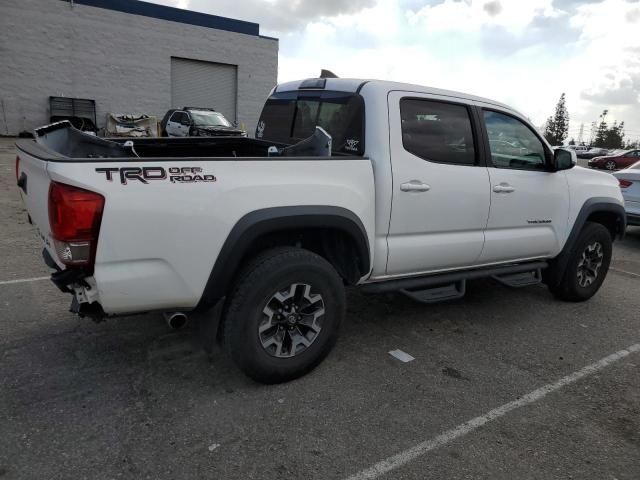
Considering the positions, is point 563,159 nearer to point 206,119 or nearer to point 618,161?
point 206,119

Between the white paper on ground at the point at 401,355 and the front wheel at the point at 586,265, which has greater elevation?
the front wheel at the point at 586,265

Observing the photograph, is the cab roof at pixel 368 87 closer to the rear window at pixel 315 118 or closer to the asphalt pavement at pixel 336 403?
the rear window at pixel 315 118

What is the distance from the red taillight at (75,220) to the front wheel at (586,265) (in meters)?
4.32

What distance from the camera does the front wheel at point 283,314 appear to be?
116 inches

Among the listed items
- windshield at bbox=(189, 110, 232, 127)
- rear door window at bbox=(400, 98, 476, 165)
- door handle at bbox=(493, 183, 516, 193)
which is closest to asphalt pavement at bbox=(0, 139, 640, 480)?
door handle at bbox=(493, 183, 516, 193)

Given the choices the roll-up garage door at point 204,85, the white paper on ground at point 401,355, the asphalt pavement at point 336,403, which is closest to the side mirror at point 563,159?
the asphalt pavement at point 336,403

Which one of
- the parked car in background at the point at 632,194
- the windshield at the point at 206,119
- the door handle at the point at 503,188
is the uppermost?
the windshield at the point at 206,119

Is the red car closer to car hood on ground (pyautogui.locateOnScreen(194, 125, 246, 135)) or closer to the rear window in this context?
car hood on ground (pyautogui.locateOnScreen(194, 125, 246, 135))

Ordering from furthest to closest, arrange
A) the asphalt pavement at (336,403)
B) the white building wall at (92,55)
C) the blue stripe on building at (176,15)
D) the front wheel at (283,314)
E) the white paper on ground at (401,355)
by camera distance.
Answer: the blue stripe on building at (176,15) < the white building wall at (92,55) < the white paper on ground at (401,355) < the front wheel at (283,314) < the asphalt pavement at (336,403)

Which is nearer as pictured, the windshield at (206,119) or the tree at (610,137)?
the windshield at (206,119)

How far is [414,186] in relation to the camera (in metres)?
3.54

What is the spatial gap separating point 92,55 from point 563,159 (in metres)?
24.8

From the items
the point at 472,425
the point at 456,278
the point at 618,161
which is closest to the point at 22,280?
the point at 456,278

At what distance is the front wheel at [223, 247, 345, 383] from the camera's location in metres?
2.95
